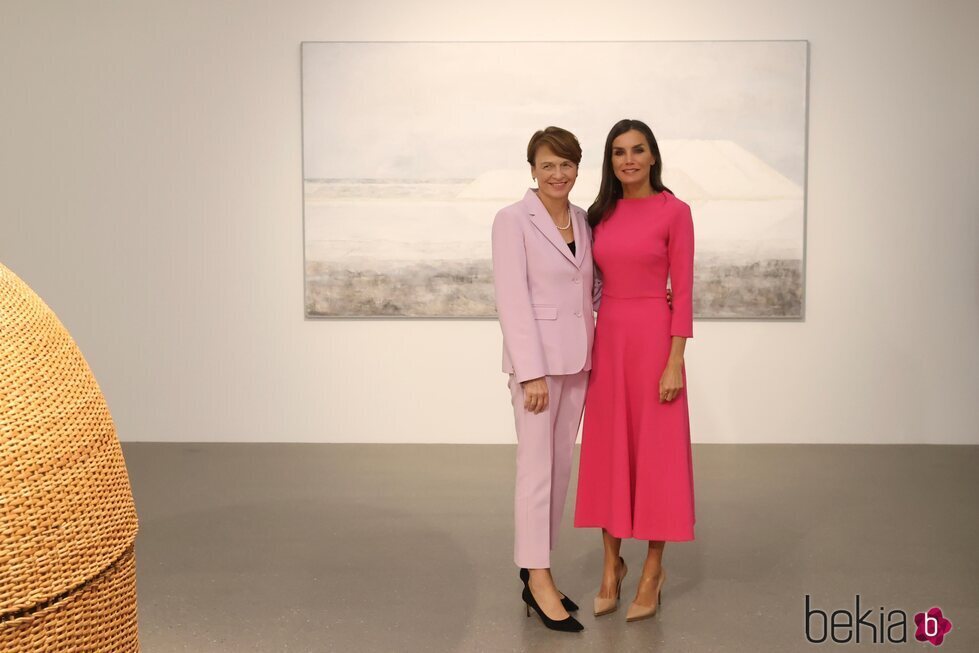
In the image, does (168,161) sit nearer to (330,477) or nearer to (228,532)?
(330,477)

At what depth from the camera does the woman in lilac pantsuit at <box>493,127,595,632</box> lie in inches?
117

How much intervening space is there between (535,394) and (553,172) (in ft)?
2.30

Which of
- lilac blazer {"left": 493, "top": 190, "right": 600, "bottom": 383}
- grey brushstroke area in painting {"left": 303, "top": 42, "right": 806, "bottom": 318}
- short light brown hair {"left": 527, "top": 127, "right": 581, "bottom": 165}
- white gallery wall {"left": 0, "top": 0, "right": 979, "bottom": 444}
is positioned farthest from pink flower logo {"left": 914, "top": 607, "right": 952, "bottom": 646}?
grey brushstroke area in painting {"left": 303, "top": 42, "right": 806, "bottom": 318}

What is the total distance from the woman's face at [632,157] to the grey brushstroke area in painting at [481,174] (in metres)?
2.78

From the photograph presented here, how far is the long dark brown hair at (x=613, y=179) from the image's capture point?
122 inches

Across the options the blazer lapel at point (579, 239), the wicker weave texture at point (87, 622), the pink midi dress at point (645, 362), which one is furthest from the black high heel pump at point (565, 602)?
the wicker weave texture at point (87, 622)

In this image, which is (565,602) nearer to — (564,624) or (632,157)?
(564,624)

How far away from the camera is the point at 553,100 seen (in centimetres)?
586

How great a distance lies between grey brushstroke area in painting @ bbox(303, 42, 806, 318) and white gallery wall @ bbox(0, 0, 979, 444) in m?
0.12

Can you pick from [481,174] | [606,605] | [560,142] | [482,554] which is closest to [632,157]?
[560,142]

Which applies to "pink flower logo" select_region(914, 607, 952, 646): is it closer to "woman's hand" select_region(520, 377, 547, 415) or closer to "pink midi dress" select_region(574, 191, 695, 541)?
"pink midi dress" select_region(574, 191, 695, 541)

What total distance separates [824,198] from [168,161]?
4078mm

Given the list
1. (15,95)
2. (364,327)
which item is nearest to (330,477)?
(364,327)

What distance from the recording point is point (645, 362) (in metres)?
3.10
